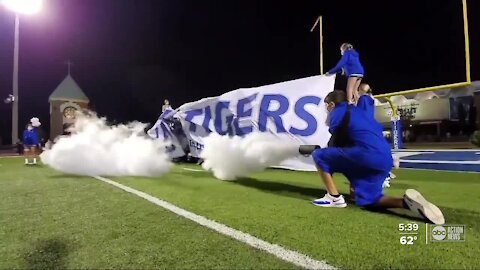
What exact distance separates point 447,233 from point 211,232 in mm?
1868

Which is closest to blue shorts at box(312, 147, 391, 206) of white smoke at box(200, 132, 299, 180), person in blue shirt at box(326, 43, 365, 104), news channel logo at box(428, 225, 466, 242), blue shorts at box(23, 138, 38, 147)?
news channel logo at box(428, 225, 466, 242)

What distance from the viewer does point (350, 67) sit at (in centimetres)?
597

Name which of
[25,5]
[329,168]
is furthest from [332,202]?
[25,5]

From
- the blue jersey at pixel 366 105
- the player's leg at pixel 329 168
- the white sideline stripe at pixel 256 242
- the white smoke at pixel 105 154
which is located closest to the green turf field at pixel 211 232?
the white sideline stripe at pixel 256 242

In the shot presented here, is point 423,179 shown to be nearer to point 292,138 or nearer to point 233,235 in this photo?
point 292,138

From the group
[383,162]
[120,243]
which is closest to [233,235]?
[120,243]

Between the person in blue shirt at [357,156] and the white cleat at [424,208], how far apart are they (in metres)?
0.17

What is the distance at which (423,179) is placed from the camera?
693 cm

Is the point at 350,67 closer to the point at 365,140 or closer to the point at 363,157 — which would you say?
the point at 365,140

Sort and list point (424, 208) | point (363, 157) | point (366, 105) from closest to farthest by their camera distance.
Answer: point (424, 208) < point (363, 157) < point (366, 105)

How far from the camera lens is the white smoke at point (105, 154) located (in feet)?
27.8

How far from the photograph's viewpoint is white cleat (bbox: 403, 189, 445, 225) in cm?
328

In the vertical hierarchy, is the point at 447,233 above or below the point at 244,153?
below

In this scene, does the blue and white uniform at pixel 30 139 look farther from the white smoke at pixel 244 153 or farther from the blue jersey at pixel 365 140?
the blue jersey at pixel 365 140
